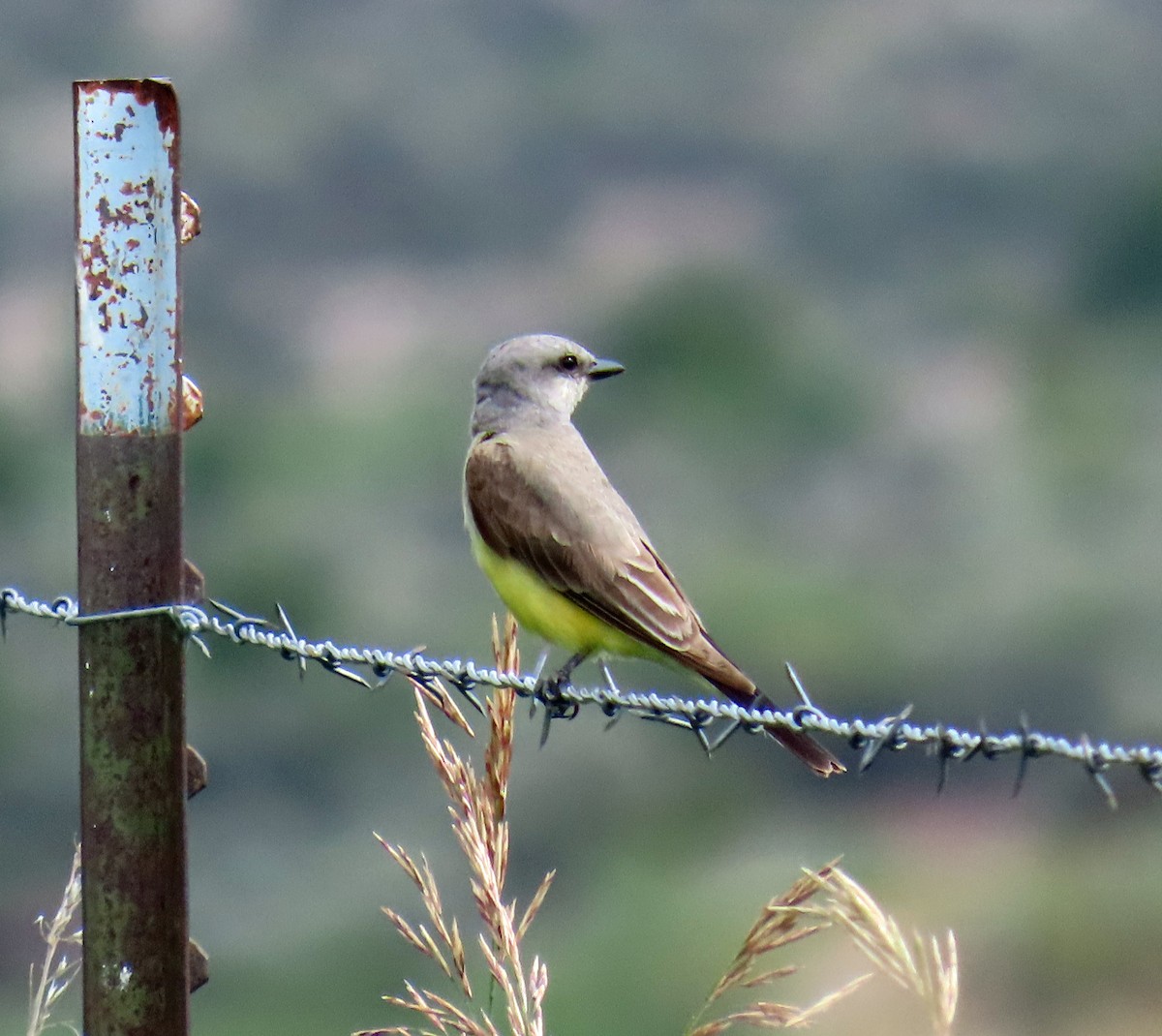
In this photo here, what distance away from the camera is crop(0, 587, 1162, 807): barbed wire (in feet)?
9.22

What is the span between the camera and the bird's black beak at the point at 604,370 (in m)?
5.65

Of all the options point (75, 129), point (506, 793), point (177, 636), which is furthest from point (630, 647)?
point (75, 129)

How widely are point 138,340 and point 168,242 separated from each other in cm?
19

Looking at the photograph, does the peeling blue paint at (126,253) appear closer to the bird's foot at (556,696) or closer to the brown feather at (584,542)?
the bird's foot at (556,696)

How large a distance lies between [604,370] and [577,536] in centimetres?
86

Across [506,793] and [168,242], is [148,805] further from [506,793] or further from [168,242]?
[168,242]

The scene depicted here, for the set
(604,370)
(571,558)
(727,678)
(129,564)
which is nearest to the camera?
(129,564)

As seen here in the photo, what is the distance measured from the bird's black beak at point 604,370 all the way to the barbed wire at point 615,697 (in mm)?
1523

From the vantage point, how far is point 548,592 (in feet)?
16.2

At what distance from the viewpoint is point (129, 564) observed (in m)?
3.62

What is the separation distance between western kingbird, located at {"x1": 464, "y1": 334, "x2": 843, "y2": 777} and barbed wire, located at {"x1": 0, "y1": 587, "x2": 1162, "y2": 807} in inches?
16.3

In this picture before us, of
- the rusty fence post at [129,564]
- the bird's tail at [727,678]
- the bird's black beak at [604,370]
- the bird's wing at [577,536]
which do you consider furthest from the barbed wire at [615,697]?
the bird's black beak at [604,370]

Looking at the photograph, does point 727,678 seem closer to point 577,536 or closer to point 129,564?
point 577,536

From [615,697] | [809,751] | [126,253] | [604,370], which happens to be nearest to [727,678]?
[809,751]
